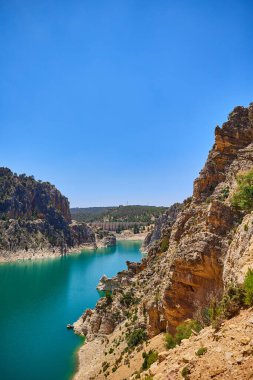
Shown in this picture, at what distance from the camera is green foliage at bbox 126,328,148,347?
Answer: 30311 mm

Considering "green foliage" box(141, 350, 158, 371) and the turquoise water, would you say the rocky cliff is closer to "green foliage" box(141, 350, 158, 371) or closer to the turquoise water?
"green foliage" box(141, 350, 158, 371)

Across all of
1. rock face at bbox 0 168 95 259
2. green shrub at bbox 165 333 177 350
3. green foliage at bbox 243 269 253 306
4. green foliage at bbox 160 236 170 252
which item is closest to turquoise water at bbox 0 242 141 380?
green shrub at bbox 165 333 177 350

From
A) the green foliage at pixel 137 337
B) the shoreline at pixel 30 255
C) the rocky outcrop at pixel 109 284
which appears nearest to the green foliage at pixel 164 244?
the green foliage at pixel 137 337

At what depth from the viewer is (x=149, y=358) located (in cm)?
2395

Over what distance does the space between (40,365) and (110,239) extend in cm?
15867

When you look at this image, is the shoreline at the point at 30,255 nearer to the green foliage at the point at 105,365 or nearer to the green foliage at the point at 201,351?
the green foliage at the point at 105,365

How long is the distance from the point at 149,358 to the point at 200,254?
26.1 feet

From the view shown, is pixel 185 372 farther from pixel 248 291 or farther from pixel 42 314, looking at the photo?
pixel 42 314

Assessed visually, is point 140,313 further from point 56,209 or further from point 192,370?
point 56,209

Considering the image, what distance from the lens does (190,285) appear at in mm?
25375

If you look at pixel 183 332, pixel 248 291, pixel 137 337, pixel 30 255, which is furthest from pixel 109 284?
pixel 30 255

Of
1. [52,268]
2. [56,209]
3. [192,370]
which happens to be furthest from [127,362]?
[56,209]

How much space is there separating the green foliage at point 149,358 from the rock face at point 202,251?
2.34 meters

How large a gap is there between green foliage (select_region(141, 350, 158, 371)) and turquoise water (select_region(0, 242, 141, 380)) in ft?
A: 39.6
